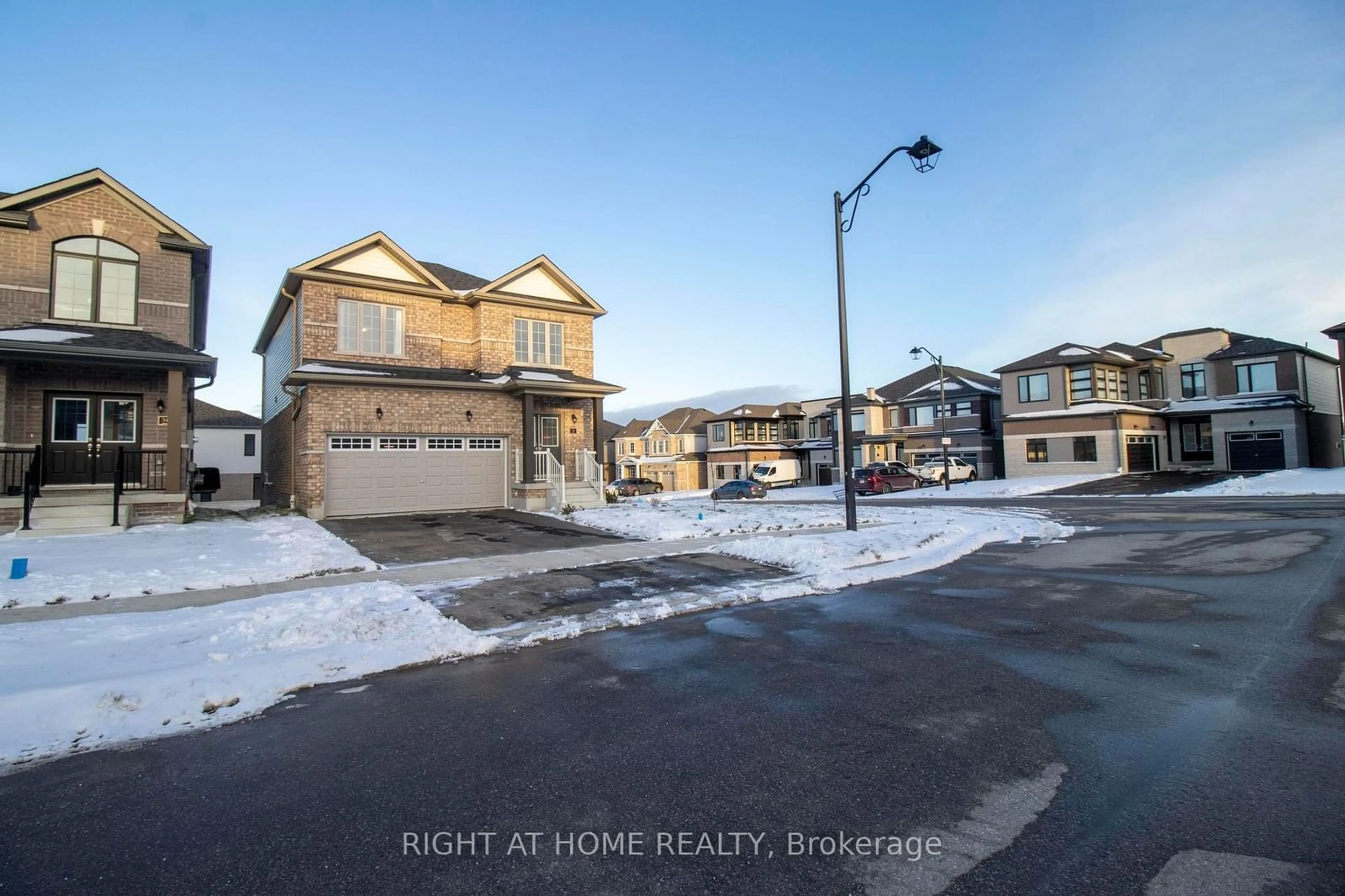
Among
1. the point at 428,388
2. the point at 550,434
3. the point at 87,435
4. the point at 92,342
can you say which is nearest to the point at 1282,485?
the point at 550,434

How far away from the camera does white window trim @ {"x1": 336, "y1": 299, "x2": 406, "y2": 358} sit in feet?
72.4

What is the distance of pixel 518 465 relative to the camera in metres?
23.2

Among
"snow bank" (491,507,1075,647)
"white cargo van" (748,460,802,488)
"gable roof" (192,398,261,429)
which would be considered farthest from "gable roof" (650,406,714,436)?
"snow bank" (491,507,1075,647)

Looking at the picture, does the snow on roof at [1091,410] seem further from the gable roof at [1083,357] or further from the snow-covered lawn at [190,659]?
the snow-covered lawn at [190,659]

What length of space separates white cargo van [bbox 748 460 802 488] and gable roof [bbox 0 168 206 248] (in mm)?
38994

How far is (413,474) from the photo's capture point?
2186 cm

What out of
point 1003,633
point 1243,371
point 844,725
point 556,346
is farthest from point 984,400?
point 844,725

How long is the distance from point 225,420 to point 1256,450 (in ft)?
192

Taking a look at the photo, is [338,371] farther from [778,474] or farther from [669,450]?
[669,450]

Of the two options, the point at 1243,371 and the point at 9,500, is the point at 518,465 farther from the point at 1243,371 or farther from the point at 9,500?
the point at 1243,371

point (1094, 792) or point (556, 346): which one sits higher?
point (556, 346)

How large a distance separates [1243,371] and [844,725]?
46868mm

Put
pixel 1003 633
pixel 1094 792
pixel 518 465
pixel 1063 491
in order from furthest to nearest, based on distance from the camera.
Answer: pixel 1063 491, pixel 518 465, pixel 1003 633, pixel 1094 792

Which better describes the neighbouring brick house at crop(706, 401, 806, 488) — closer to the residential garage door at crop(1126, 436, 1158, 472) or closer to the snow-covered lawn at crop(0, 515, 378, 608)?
the residential garage door at crop(1126, 436, 1158, 472)
